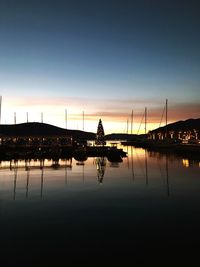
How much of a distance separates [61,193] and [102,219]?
9767 millimetres

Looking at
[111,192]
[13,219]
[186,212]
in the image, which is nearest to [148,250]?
[186,212]

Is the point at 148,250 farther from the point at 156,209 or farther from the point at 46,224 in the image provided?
the point at 156,209

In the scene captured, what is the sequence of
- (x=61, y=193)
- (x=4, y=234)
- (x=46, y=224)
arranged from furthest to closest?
1. (x=61, y=193)
2. (x=46, y=224)
3. (x=4, y=234)

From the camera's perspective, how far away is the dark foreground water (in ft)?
40.7

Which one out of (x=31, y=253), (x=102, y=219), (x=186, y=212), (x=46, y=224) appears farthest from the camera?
(x=186, y=212)

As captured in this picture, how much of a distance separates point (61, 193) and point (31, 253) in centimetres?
1452

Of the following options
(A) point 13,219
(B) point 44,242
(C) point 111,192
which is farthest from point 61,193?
(B) point 44,242

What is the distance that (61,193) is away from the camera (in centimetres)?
2723

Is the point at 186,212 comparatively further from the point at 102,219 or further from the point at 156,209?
the point at 102,219

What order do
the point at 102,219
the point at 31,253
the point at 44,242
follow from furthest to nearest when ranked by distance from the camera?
1. the point at 102,219
2. the point at 44,242
3. the point at 31,253

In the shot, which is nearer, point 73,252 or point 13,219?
point 73,252

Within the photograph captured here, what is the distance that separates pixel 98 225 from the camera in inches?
661

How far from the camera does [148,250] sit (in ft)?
42.6

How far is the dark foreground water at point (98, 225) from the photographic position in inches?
488
